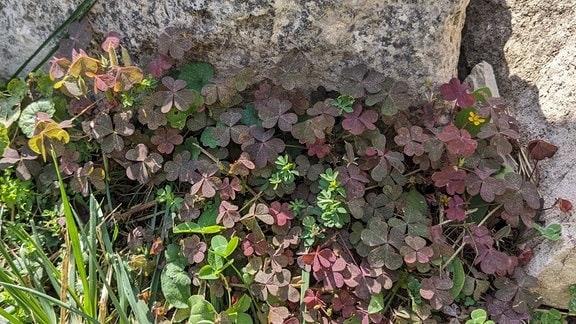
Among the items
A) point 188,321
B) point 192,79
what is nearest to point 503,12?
point 192,79

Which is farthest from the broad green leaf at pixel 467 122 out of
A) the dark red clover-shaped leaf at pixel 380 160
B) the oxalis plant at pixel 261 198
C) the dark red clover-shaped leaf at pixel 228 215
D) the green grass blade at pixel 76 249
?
the green grass blade at pixel 76 249

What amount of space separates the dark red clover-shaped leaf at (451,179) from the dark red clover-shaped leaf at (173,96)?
3.68 feet

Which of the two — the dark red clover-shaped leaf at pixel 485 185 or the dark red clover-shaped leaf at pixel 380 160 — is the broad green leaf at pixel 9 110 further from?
the dark red clover-shaped leaf at pixel 485 185

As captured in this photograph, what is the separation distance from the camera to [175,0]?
261cm

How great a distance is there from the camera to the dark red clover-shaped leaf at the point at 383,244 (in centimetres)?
243

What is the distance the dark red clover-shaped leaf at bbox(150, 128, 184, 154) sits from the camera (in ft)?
8.66

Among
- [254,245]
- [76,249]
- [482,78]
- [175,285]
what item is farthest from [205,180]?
[482,78]

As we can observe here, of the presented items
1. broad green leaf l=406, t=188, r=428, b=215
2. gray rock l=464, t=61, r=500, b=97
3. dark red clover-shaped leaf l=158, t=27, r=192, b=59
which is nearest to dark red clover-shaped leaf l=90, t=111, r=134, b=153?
dark red clover-shaped leaf l=158, t=27, r=192, b=59

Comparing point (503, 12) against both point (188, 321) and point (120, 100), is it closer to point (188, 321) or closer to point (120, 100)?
point (120, 100)

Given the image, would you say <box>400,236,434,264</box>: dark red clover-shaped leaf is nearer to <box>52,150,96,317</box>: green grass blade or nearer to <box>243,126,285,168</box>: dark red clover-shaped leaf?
<box>243,126,285,168</box>: dark red clover-shaped leaf

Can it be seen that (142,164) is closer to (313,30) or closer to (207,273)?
(207,273)

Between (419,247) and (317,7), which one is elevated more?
(317,7)

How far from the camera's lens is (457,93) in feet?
8.52

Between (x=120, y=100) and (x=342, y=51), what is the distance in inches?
40.9
